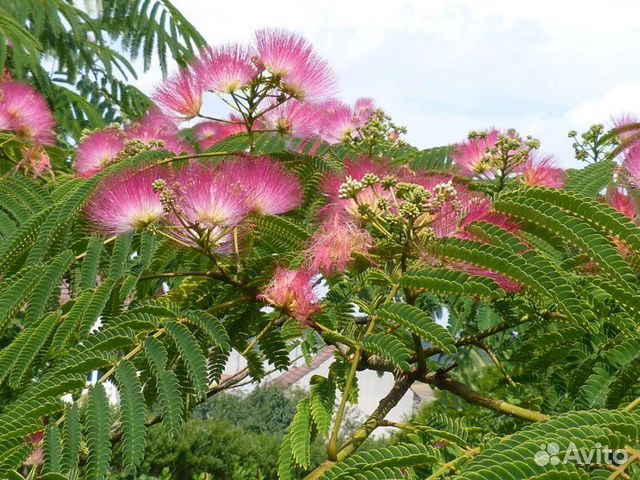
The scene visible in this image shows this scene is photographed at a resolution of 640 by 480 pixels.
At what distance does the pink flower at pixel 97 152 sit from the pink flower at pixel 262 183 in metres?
0.74

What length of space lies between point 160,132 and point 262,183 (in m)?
0.90

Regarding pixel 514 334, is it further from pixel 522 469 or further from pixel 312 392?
pixel 522 469

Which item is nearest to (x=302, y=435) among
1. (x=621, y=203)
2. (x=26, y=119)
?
(x=621, y=203)

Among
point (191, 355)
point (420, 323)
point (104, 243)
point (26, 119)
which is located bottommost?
point (420, 323)

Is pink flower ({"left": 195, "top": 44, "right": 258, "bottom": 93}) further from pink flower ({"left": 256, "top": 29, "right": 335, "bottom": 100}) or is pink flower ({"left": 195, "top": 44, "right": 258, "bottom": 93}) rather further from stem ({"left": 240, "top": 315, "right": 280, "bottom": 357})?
stem ({"left": 240, "top": 315, "right": 280, "bottom": 357})

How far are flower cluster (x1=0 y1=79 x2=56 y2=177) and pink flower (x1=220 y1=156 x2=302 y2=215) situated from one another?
1445mm

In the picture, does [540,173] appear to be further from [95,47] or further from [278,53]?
[95,47]

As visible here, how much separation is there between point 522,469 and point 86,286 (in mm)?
1329

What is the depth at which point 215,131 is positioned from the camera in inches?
111

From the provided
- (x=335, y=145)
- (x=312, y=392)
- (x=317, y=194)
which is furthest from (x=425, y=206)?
(x=335, y=145)

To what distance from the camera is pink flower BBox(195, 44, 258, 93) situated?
205 cm

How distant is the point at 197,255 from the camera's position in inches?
83.4

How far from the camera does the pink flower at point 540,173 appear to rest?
2.25m

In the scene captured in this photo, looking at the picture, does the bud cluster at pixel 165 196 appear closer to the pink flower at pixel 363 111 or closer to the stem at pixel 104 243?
the stem at pixel 104 243
